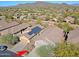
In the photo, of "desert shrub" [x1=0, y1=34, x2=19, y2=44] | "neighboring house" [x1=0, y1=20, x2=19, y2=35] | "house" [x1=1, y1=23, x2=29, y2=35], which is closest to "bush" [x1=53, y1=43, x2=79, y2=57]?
"desert shrub" [x1=0, y1=34, x2=19, y2=44]

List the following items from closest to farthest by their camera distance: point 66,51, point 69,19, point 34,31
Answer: point 66,51, point 69,19, point 34,31

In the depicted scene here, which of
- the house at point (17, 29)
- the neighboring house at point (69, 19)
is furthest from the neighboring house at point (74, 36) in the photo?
the house at point (17, 29)

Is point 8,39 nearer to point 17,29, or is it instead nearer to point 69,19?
point 17,29

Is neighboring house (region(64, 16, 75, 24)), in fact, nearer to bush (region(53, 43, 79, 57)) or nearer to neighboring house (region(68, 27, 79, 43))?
neighboring house (region(68, 27, 79, 43))

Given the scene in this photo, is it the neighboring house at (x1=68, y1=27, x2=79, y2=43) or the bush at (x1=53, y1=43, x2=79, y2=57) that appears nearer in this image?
the bush at (x1=53, y1=43, x2=79, y2=57)

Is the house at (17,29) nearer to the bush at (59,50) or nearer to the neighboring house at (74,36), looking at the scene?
the bush at (59,50)

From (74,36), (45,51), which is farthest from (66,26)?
(45,51)

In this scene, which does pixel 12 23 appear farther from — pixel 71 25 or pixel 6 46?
pixel 71 25

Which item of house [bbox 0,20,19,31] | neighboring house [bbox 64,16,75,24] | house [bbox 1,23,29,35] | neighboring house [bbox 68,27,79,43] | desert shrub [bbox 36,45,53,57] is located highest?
neighboring house [bbox 64,16,75,24]

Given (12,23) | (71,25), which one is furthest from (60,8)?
(12,23)

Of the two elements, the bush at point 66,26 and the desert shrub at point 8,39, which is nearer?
the desert shrub at point 8,39

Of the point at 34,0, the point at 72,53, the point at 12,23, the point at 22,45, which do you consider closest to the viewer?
the point at 72,53
